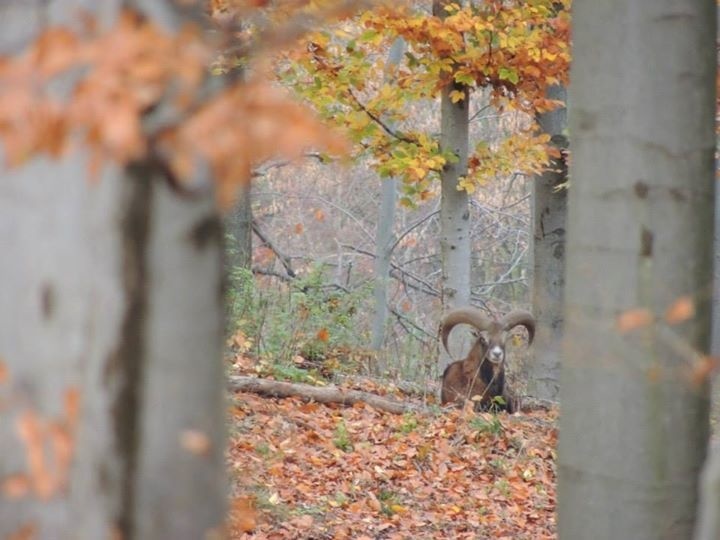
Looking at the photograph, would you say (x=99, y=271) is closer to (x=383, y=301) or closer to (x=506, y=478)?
(x=506, y=478)

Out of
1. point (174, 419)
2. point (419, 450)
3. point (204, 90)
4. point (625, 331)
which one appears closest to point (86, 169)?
point (204, 90)

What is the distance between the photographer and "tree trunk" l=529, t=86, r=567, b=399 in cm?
1605

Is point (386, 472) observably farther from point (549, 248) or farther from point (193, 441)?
point (549, 248)

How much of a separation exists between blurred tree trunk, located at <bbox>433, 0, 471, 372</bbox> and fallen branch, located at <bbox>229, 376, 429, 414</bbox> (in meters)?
3.42

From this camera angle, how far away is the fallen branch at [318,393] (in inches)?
435

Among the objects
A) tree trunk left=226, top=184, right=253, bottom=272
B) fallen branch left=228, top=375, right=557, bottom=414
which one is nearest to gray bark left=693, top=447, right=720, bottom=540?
fallen branch left=228, top=375, right=557, bottom=414

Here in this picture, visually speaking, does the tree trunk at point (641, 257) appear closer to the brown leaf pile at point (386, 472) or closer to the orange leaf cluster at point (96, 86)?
the orange leaf cluster at point (96, 86)

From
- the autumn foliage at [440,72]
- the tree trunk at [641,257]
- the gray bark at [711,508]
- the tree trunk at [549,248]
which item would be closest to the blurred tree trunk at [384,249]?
the tree trunk at [549,248]

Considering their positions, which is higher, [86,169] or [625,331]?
[86,169]

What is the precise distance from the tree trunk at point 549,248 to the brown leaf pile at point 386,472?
4.74m

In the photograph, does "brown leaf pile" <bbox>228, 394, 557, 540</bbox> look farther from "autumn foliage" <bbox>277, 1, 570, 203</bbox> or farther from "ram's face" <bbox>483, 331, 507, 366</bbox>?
"autumn foliage" <bbox>277, 1, 570, 203</bbox>

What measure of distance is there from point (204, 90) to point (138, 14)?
0.21 m

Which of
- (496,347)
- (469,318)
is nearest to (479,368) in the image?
(496,347)

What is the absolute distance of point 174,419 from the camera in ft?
8.37
